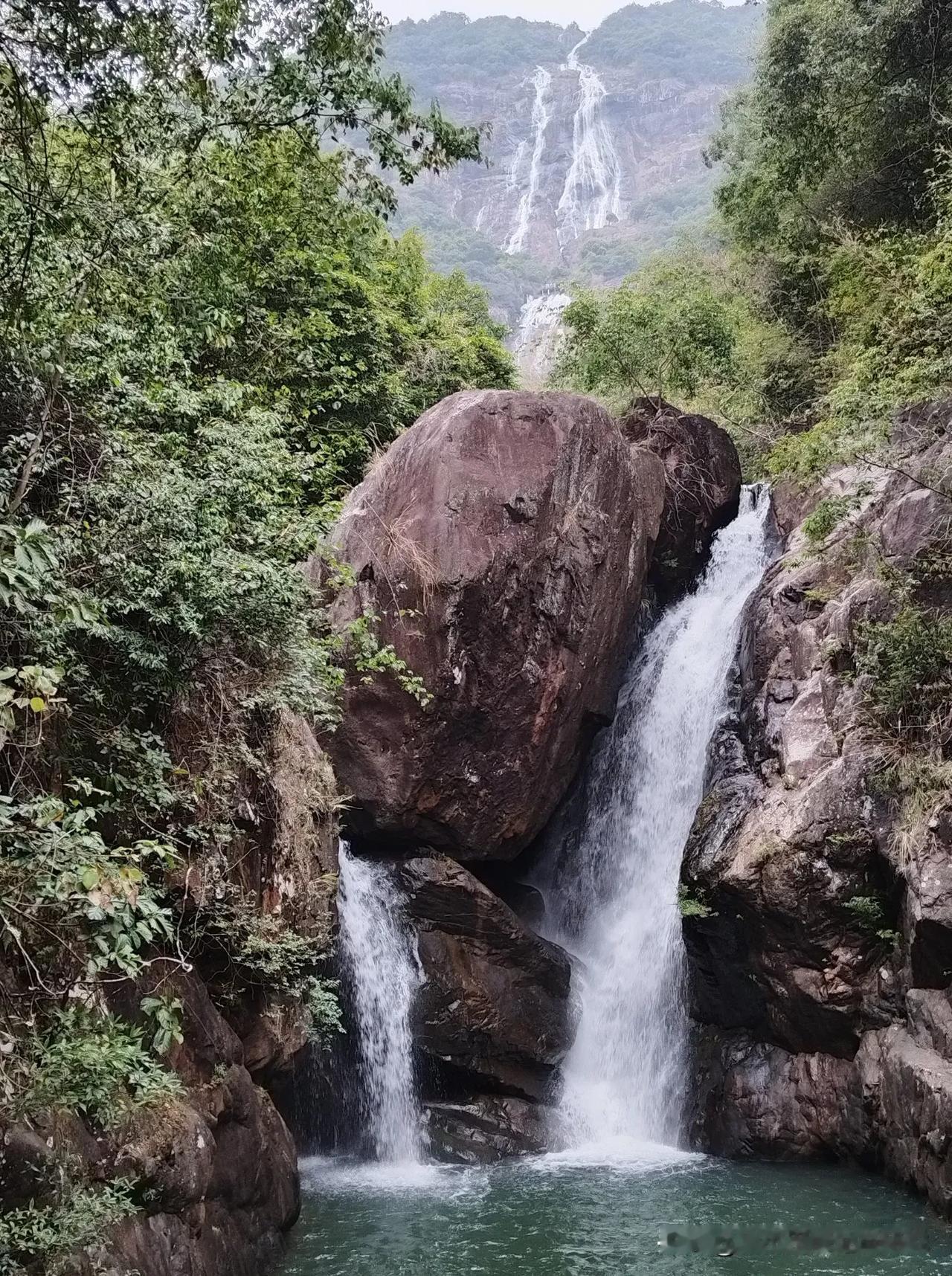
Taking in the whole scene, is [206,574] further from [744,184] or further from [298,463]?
[744,184]

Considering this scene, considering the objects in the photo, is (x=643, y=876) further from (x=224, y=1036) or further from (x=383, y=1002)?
(x=224, y=1036)

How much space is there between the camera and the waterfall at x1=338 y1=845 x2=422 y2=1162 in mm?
11984

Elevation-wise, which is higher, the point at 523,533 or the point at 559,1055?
the point at 523,533

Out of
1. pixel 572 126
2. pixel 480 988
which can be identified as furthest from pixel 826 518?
pixel 572 126

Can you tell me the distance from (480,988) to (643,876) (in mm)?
3250

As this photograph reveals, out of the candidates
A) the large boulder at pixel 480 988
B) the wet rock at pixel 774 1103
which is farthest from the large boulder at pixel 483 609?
the wet rock at pixel 774 1103

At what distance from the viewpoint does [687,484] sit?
1814 centimetres

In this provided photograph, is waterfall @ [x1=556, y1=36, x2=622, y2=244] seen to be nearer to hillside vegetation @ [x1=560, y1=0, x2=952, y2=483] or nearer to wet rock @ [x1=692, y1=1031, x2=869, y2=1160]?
hillside vegetation @ [x1=560, y1=0, x2=952, y2=483]

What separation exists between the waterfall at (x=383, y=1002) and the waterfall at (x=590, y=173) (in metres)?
95.2

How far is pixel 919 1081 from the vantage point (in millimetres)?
9688

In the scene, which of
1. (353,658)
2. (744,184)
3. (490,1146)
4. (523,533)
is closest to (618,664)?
(523,533)

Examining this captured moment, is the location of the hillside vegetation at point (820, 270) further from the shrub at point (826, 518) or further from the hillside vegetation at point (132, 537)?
the hillside vegetation at point (132, 537)

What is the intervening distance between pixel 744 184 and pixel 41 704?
23.0 metres

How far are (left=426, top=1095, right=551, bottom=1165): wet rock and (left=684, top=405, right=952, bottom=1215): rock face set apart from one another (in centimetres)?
213
